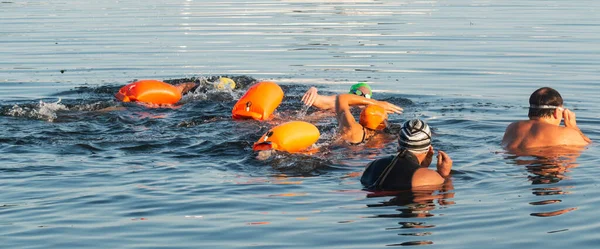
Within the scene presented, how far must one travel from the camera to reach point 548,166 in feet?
32.0

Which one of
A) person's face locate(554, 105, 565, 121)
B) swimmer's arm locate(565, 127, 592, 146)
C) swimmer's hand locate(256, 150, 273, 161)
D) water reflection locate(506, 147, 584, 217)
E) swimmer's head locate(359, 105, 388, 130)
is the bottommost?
water reflection locate(506, 147, 584, 217)

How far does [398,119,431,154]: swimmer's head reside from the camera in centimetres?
855

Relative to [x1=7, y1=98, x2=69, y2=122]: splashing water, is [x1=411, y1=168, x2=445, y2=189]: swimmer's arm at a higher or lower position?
lower

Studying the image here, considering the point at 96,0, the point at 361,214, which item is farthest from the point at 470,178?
the point at 96,0

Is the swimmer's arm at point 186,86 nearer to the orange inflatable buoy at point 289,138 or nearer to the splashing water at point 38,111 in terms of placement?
the splashing water at point 38,111

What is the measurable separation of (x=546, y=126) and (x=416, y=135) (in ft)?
8.26

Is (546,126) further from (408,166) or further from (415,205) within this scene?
(415,205)

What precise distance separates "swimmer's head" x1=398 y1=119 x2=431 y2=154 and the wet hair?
2224 mm

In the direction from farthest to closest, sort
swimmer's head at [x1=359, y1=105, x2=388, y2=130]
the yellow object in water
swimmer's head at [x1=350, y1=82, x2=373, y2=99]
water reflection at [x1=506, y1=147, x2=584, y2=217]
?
1. the yellow object in water
2. swimmer's head at [x1=350, y1=82, x2=373, y2=99]
3. swimmer's head at [x1=359, y1=105, x2=388, y2=130]
4. water reflection at [x1=506, y1=147, x2=584, y2=217]

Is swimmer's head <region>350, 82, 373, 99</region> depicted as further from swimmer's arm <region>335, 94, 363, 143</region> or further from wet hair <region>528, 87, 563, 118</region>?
wet hair <region>528, 87, 563, 118</region>

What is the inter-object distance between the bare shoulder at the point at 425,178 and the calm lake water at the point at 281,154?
13 cm

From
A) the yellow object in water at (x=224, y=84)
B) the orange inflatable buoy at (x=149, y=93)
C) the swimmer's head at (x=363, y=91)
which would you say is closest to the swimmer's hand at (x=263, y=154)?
the swimmer's head at (x=363, y=91)

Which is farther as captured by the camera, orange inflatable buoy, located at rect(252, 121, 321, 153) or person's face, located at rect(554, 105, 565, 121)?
person's face, located at rect(554, 105, 565, 121)

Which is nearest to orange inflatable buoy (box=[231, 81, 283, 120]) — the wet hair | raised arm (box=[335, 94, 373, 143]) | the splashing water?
raised arm (box=[335, 94, 373, 143])
